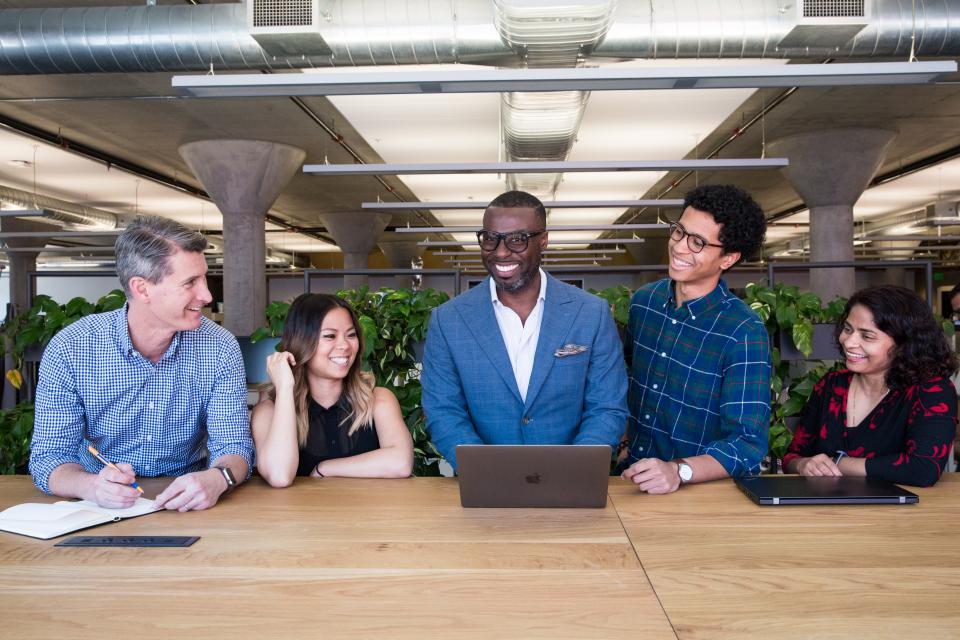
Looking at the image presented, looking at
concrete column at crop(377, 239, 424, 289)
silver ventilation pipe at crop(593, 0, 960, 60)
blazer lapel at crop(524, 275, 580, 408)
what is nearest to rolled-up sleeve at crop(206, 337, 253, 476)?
blazer lapel at crop(524, 275, 580, 408)

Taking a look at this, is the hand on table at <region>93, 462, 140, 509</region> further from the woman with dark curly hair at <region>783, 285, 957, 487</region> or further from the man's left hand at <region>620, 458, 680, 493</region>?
the woman with dark curly hair at <region>783, 285, 957, 487</region>

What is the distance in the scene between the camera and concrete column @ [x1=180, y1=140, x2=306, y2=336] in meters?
9.23

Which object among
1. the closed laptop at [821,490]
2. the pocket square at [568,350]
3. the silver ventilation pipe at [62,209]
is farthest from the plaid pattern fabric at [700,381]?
the silver ventilation pipe at [62,209]

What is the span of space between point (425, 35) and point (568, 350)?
318 centimetres

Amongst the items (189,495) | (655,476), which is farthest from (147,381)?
(655,476)

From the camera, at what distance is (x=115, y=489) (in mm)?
1615

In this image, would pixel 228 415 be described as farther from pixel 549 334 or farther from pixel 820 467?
pixel 820 467

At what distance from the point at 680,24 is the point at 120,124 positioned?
22.5ft

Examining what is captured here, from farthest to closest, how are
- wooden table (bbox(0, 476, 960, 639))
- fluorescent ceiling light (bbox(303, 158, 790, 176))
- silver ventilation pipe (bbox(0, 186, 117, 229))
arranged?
1. silver ventilation pipe (bbox(0, 186, 117, 229))
2. fluorescent ceiling light (bbox(303, 158, 790, 176))
3. wooden table (bbox(0, 476, 960, 639))

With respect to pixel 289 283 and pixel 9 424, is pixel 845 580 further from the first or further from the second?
pixel 289 283

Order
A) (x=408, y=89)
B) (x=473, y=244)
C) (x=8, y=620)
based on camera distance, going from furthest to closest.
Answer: (x=473, y=244)
(x=408, y=89)
(x=8, y=620)

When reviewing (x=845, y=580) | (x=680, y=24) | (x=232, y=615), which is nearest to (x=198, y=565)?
(x=232, y=615)

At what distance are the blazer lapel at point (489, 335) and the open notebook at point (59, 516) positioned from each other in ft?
2.97

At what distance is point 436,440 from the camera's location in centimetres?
199
